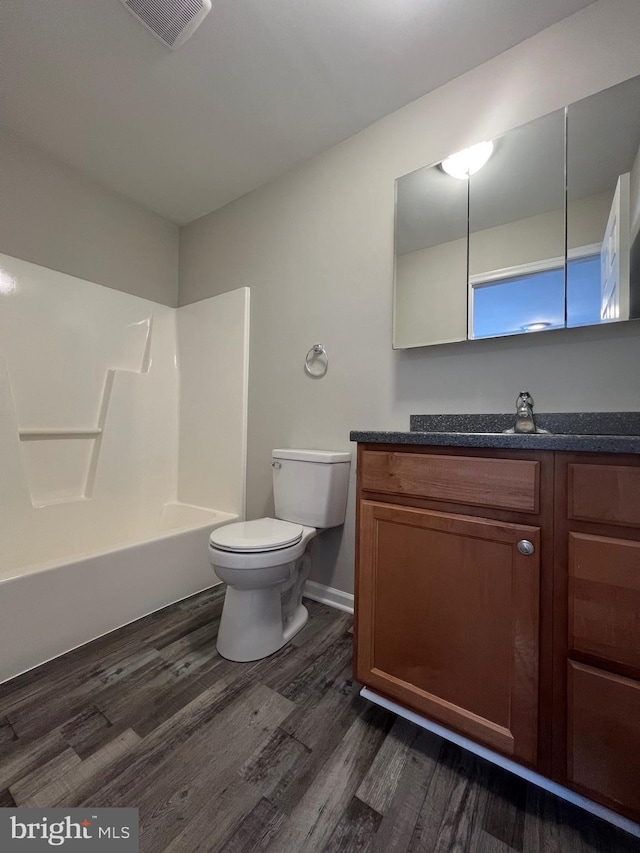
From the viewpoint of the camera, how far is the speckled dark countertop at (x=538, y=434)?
77cm

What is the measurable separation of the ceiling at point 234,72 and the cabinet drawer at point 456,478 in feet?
5.16

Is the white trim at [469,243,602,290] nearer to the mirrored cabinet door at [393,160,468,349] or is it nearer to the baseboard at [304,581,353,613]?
the mirrored cabinet door at [393,160,468,349]

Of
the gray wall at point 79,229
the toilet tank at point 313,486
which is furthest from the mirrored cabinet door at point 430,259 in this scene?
the gray wall at point 79,229

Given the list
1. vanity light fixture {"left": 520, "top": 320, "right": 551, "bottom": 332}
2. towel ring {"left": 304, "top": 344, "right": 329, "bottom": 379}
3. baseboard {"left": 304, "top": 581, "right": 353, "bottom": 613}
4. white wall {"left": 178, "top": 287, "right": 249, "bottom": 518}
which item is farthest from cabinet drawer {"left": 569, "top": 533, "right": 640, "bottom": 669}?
white wall {"left": 178, "top": 287, "right": 249, "bottom": 518}

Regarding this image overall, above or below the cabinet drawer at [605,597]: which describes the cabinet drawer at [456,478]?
above

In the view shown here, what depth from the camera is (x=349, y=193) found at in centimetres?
179

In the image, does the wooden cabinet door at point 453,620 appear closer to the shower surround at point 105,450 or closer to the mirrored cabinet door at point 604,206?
the mirrored cabinet door at point 604,206

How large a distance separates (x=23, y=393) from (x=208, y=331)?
1066mm

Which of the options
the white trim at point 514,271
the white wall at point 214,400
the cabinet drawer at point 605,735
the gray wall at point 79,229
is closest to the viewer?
the cabinet drawer at point 605,735

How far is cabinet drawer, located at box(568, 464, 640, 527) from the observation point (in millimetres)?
735

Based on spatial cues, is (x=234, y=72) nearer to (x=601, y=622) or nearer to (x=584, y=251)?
(x=584, y=251)

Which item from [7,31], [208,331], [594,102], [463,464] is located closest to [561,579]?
[463,464]

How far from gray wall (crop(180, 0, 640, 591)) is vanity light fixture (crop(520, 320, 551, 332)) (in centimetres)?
4

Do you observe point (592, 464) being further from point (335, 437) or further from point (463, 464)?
point (335, 437)
